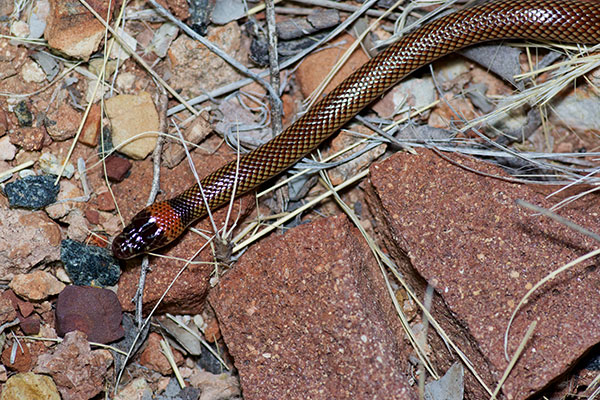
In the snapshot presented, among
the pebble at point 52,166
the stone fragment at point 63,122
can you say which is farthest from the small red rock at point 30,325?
the stone fragment at point 63,122

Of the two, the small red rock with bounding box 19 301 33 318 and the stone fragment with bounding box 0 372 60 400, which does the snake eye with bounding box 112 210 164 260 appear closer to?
the small red rock with bounding box 19 301 33 318

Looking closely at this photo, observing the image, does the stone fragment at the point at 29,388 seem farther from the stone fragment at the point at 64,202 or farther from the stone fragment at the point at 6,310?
the stone fragment at the point at 64,202

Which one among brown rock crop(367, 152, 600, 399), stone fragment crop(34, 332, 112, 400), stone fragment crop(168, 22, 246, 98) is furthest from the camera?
stone fragment crop(168, 22, 246, 98)

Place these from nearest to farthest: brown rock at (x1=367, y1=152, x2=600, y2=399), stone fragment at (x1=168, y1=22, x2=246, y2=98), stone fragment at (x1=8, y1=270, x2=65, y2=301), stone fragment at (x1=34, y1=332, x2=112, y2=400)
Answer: brown rock at (x1=367, y1=152, x2=600, y2=399), stone fragment at (x1=34, y1=332, x2=112, y2=400), stone fragment at (x1=8, y1=270, x2=65, y2=301), stone fragment at (x1=168, y1=22, x2=246, y2=98)

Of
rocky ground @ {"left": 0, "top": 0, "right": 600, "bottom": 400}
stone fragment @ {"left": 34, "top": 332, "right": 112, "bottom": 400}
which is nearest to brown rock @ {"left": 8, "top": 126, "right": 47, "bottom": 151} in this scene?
rocky ground @ {"left": 0, "top": 0, "right": 600, "bottom": 400}

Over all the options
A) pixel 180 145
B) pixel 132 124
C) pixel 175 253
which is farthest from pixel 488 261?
pixel 132 124

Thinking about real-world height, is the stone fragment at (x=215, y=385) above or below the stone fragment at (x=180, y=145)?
below

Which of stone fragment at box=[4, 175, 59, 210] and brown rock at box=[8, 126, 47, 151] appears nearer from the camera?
stone fragment at box=[4, 175, 59, 210]
